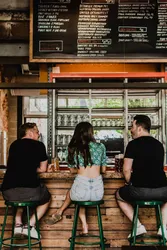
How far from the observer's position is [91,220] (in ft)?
14.0

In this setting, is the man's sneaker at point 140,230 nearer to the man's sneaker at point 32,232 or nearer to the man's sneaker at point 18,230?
the man's sneaker at point 32,232

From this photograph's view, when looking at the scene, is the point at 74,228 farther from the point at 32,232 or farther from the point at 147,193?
the point at 147,193

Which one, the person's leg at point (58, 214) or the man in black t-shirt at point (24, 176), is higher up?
the man in black t-shirt at point (24, 176)

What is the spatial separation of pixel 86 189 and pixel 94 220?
0.56 m

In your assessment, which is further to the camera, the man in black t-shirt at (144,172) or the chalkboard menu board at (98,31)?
the chalkboard menu board at (98,31)

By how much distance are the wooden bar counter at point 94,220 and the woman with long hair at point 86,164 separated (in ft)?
1.12

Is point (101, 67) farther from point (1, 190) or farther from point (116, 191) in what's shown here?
point (1, 190)

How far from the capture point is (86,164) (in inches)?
154

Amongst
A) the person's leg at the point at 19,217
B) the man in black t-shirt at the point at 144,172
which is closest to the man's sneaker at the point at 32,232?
the person's leg at the point at 19,217

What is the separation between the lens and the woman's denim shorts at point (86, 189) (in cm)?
386

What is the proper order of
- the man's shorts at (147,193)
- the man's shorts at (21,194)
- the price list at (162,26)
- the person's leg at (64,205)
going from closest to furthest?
the man's shorts at (147,193) < the man's shorts at (21,194) < the person's leg at (64,205) < the price list at (162,26)

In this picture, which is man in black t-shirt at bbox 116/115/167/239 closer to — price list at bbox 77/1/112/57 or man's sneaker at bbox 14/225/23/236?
man's sneaker at bbox 14/225/23/236

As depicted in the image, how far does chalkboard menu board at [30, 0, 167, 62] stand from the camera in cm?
533

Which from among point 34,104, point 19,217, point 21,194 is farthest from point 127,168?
point 34,104
